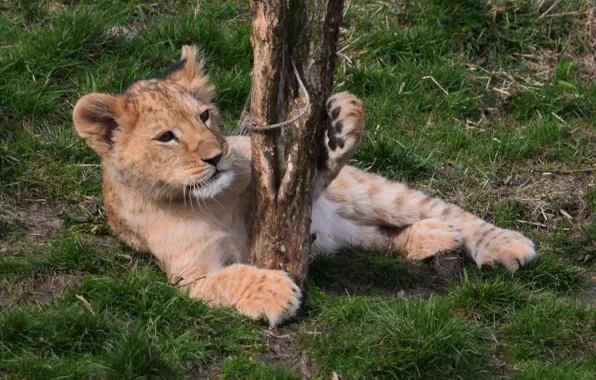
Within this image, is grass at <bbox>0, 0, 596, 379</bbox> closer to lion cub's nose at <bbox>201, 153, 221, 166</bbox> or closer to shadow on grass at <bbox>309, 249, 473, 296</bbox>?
shadow on grass at <bbox>309, 249, 473, 296</bbox>

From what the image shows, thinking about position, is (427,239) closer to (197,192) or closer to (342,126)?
(342,126)

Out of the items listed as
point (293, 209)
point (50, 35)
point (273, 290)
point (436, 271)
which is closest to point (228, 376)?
point (273, 290)

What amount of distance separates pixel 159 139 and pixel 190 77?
635 mm

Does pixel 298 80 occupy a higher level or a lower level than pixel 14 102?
higher

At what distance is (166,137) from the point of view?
5602 mm

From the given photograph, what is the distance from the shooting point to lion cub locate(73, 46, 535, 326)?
5.40 meters

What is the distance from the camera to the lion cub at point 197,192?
213 inches

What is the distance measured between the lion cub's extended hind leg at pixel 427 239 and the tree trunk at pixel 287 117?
44.1 inches

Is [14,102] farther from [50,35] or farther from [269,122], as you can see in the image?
[269,122]

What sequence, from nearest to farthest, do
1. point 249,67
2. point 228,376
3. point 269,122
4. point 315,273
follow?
point 228,376
point 269,122
point 315,273
point 249,67

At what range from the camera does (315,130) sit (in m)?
5.23

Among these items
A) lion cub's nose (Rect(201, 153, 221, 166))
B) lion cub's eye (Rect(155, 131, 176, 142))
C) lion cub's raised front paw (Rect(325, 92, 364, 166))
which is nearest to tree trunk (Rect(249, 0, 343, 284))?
lion cub's raised front paw (Rect(325, 92, 364, 166))

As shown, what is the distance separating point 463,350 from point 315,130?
1.33m

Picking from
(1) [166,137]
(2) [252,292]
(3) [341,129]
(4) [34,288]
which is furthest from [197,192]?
(4) [34,288]
